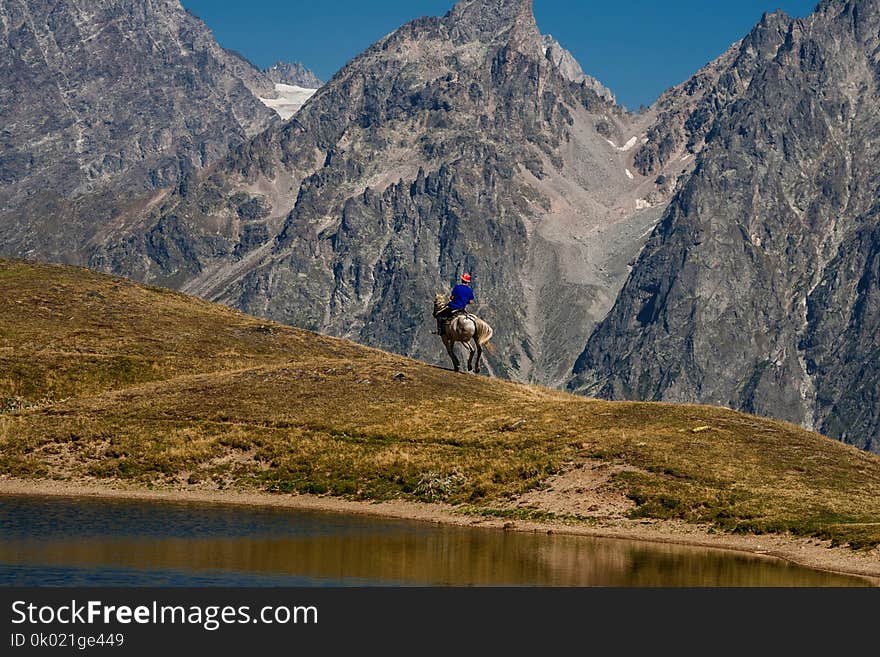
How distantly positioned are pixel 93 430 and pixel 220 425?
701 centimetres

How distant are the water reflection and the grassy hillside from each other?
586cm

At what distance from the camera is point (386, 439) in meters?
73.4

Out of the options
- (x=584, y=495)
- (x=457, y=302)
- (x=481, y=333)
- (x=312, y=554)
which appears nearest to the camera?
(x=312, y=554)

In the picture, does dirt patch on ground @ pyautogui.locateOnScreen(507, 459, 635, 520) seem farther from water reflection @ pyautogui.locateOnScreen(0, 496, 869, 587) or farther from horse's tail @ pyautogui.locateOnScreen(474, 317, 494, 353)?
horse's tail @ pyautogui.locateOnScreen(474, 317, 494, 353)

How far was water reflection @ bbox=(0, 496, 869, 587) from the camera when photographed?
44.1 metres

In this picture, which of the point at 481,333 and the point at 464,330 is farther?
Answer: the point at 481,333

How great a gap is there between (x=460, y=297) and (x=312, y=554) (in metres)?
39.4

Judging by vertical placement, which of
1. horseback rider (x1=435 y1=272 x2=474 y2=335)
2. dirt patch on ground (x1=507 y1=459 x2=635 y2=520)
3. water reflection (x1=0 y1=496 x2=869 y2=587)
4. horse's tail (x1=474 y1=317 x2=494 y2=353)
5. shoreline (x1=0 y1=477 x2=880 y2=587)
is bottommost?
water reflection (x1=0 y1=496 x2=869 y2=587)

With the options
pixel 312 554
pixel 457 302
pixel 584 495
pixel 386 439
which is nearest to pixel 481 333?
pixel 457 302

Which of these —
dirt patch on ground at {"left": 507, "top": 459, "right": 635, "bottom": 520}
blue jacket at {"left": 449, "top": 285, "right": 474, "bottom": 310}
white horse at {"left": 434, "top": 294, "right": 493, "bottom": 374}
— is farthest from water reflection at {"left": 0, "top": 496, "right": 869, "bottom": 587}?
blue jacket at {"left": 449, "top": 285, "right": 474, "bottom": 310}

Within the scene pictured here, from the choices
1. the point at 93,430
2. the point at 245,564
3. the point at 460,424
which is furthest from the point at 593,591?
the point at 93,430

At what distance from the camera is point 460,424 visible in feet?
252

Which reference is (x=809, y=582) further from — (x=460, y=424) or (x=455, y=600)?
(x=460, y=424)

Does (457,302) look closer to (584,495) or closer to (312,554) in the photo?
(584,495)
